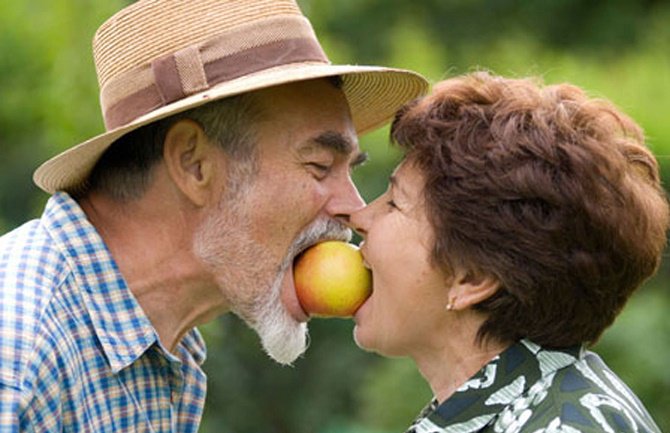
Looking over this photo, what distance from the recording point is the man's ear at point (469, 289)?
3936mm

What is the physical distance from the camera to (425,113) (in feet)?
13.6

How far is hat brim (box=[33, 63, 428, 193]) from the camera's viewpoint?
4387 mm

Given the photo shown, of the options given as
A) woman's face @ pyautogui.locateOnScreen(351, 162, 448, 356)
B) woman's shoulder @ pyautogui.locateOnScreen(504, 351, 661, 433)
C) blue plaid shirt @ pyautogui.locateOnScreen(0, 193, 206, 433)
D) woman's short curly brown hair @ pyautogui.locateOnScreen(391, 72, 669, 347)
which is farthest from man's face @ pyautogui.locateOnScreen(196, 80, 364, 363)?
woman's shoulder @ pyautogui.locateOnScreen(504, 351, 661, 433)

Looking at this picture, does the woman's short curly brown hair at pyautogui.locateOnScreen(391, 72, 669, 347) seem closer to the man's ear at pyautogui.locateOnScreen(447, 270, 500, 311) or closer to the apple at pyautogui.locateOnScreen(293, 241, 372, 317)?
the man's ear at pyautogui.locateOnScreen(447, 270, 500, 311)

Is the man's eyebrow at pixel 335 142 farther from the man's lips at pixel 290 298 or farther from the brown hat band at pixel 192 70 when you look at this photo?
the man's lips at pixel 290 298

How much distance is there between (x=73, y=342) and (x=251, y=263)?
0.65m

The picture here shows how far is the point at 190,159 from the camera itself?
15.1 feet

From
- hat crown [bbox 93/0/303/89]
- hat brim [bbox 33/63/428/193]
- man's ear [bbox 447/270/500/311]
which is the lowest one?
man's ear [bbox 447/270/500/311]

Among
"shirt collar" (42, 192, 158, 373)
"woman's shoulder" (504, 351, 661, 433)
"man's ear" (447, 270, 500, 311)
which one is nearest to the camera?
"woman's shoulder" (504, 351, 661, 433)

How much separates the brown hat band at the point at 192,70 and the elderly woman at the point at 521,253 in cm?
62

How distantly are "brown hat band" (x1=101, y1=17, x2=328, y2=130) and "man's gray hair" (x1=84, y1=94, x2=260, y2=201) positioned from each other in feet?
0.32

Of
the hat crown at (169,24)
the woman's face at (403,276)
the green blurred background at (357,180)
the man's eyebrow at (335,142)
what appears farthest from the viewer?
the green blurred background at (357,180)

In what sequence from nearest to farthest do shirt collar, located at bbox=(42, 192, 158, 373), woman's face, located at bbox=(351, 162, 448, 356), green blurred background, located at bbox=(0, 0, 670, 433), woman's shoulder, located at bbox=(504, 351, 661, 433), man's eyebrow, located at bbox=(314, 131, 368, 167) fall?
woman's shoulder, located at bbox=(504, 351, 661, 433)
woman's face, located at bbox=(351, 162, 448, 356)
shirt collar, located at bbox=(42, 192, 158, 373)
man's eyebrow, located at bbox=(314, 131, 368, 167)
green blurred background, located at bbox=(0, 0, 670, 433)

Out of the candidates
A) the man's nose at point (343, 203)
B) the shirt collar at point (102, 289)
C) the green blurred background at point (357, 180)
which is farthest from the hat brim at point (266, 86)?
the green blurred background at point (357, 180)
